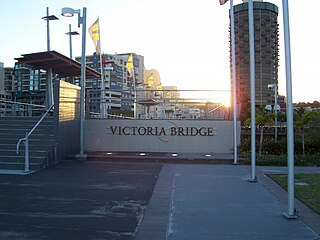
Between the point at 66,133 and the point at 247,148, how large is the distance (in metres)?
7.80

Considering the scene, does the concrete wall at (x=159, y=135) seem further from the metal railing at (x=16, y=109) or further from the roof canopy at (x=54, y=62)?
the metal railing at (x=16, y=109)

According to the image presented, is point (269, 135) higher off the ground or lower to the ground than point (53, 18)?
lower

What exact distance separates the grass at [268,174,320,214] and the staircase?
733 centimetres

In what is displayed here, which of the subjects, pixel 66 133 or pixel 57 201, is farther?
pixel 66 133

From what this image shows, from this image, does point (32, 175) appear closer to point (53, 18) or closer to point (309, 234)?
point (309, 234)

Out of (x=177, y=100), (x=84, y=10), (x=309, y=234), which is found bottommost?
(x=309, y=234)

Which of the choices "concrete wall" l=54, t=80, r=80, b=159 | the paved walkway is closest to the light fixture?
"concrete wall" l=54, t=80, r=80, b=159

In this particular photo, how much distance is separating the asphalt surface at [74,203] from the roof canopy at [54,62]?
9423 millimetres

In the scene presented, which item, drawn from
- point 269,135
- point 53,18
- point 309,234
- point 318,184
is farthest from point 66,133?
point 53,18

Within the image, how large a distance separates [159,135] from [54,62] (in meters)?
8.34

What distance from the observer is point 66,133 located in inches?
582

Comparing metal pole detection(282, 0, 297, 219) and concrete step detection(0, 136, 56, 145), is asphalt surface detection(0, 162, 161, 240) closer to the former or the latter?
concrete step detection(0, 136, 56, 145)

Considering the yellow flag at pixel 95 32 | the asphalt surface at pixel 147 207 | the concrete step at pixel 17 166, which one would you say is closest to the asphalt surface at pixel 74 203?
the asphalt surface at pixel 147 207

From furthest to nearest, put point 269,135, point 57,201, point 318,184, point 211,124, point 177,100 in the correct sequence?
1. point 269,135
2. point 177,100
3. point 211,124
4. point 318,184
5. point 57,201
